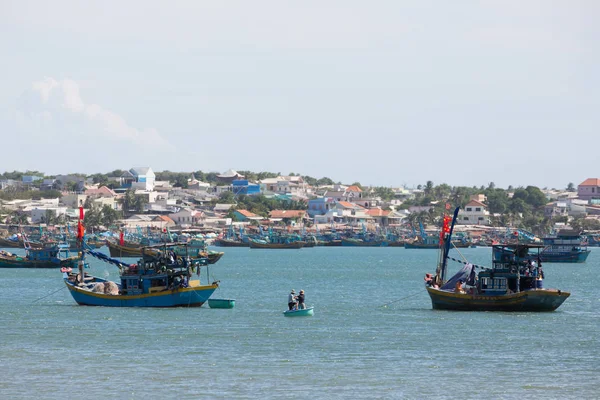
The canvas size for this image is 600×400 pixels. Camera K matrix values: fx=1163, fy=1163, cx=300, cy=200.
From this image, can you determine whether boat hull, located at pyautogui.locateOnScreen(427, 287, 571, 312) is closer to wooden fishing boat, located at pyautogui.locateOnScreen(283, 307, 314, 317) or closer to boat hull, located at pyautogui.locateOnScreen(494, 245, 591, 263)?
wooden fishing boat, located at pyautogui.locateOnScreen(283, 307, 314, 317)

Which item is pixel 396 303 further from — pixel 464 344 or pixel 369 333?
pixel 464 344

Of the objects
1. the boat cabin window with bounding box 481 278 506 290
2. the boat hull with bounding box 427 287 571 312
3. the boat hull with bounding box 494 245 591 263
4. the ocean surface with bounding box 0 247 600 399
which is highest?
the boat hull with bounding box 494 245 591 263

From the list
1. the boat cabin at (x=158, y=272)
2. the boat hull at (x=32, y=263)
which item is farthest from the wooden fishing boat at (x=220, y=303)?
the boat hull at (x=32, y=263)

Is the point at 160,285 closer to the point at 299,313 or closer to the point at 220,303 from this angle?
the point at 220,303

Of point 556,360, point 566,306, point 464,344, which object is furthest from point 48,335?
point 566,306

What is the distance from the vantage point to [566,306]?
6850cm

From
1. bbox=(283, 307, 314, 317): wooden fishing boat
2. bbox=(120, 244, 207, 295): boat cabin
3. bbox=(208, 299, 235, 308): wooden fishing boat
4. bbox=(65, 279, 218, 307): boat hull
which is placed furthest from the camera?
bbox=(208, 299, 235, 308): wooden fishing boat

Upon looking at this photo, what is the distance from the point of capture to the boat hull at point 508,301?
189ft

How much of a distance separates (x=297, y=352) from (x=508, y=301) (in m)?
15.8

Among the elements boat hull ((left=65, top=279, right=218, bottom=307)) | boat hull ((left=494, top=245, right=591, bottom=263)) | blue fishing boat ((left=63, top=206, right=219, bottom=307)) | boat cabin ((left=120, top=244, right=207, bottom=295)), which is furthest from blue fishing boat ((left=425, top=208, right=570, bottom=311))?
boat hull ((left=494, top=245, right=591, bottom=263))

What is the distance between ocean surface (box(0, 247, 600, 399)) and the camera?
124 feet

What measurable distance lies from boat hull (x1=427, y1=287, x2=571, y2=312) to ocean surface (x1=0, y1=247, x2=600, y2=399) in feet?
1.81

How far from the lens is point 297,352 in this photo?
46062 millimetres

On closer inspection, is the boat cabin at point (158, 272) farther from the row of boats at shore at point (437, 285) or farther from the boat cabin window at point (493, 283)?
the boat cabin window at point (493, 283)
